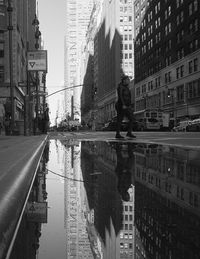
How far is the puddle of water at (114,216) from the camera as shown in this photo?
237 centimetres

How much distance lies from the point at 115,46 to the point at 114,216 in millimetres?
124217

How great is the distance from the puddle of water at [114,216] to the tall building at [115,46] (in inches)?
4663

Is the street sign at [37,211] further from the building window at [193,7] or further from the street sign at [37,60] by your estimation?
the building window at [193,7]

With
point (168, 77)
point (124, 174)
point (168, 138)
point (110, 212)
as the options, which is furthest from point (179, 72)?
point (110, 212)

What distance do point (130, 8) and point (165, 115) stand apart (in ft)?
268

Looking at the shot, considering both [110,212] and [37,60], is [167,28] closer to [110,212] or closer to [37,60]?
[37,60]

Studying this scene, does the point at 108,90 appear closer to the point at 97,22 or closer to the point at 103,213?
the point at 97,22

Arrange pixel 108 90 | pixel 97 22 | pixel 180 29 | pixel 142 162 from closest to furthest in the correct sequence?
pixel 142 162 < pixel 180 29 < pixel 108 90 < pixel 97 22

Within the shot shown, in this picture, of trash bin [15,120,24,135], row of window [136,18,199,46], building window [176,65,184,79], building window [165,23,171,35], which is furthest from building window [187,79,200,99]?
trash bin [15,120,24,135]

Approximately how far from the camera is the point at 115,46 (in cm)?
12462

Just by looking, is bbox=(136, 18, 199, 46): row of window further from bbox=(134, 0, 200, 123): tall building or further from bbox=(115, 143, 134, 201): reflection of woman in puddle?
bbox=(115, 143, 134, 201): reflection of woman in puddle

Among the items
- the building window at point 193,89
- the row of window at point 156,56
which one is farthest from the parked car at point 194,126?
the row of window at point 156,56

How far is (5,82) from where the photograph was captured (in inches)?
2148

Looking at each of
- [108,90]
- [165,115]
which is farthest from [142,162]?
[108,90]
